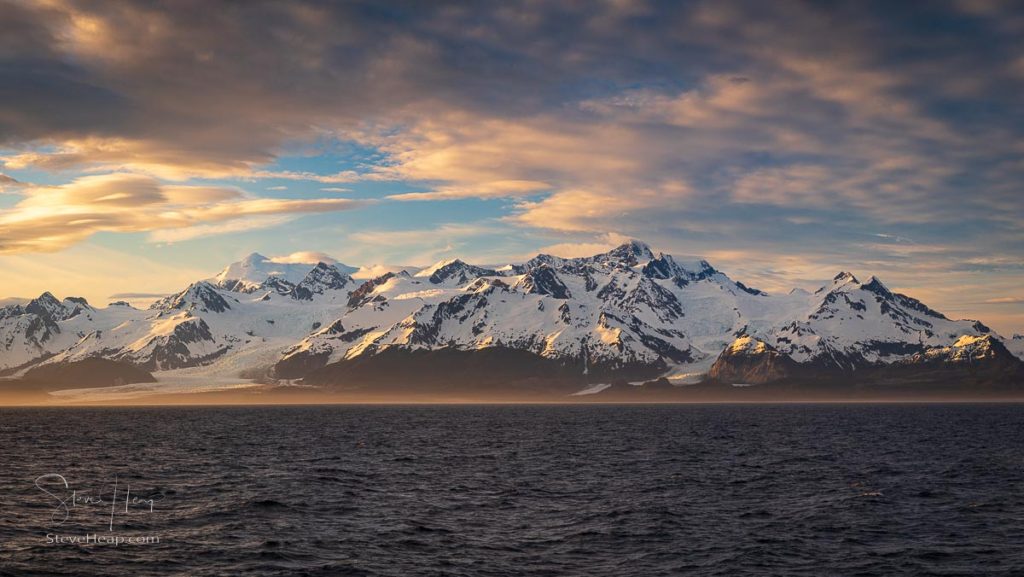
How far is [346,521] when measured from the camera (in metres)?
75.9

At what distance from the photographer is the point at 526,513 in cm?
8012

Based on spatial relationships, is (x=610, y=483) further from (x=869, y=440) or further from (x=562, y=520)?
(x=869, y=440)

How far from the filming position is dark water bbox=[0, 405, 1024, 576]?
61.2 meters

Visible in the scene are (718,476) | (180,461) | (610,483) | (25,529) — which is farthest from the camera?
(180,461)

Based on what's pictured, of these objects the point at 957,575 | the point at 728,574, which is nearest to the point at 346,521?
the point at 728,574

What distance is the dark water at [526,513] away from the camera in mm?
61188

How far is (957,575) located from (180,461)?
9975cm

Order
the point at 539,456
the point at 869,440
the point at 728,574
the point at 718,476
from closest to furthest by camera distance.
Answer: the point at 728,574
the point at 718,476
the point at 539,456
the point at 869,440

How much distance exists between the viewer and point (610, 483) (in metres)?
103

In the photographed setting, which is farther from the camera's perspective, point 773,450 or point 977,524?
point 773,450

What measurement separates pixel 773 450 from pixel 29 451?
114334 mm

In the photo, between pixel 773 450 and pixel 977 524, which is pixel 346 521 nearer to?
pixel 977 524

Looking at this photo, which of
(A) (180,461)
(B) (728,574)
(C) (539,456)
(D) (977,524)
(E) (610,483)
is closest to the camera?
(B) (728,574)

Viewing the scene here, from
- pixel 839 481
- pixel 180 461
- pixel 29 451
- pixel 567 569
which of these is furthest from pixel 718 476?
pixel 29 451
